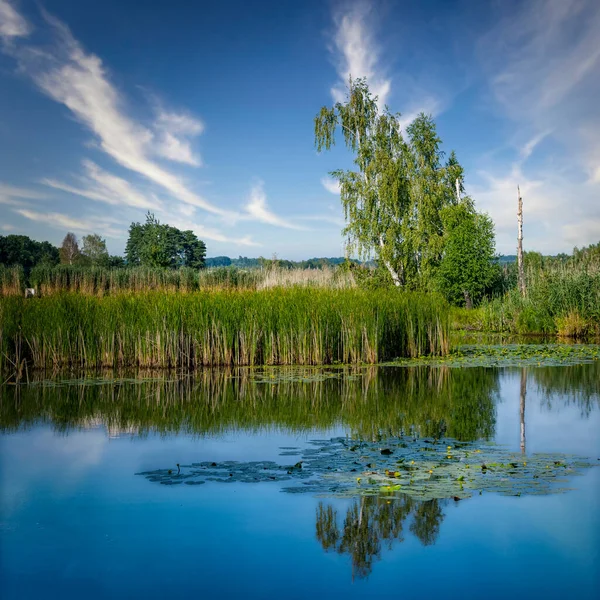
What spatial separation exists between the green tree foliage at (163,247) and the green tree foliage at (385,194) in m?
10.1

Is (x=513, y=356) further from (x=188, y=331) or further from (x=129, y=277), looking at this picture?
(x=129, y=277)

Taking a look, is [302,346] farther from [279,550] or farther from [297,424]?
[279,550]

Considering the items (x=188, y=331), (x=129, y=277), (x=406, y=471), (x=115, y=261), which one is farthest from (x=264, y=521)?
(x=115, y=261)

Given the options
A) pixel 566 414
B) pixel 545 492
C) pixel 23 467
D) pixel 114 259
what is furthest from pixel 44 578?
pixel 114 259

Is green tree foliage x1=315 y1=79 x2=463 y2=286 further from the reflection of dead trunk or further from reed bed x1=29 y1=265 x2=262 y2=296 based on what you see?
the reflection of dead trunk

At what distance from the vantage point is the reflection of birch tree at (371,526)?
4.48m

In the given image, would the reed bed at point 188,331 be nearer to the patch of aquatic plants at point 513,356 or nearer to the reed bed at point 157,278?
the patch of aquatic plants at point 513,356

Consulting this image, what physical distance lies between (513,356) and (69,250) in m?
46.4

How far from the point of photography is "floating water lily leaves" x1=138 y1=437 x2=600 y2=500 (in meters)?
5.47

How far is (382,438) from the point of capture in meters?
7.65

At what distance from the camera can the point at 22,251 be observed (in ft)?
180

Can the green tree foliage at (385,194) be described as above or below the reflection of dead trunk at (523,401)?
above

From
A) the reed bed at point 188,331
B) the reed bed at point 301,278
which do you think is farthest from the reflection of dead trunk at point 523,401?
→ the reed bed at point 301,278

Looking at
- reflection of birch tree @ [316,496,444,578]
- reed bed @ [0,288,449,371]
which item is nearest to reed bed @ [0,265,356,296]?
reed bed @ [0,288,449,371]
